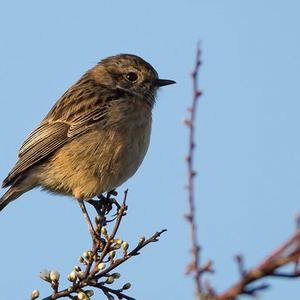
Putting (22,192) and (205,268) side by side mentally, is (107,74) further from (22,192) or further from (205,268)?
(205,268)

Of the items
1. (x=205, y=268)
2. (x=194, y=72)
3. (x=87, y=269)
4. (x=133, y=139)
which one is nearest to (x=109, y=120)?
(x=133, y=139)

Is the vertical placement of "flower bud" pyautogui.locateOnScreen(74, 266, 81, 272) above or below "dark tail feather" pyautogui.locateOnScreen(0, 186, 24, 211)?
below

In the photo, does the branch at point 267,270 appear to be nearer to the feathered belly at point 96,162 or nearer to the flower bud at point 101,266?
the flower bud at point 101,266

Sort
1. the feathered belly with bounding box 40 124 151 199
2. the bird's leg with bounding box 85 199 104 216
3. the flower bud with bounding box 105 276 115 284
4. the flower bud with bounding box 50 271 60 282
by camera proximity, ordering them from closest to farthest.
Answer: the flower bud with bounding box 50 271 60 282
the flower bud with bounding box 105 276 115 284
the bird's leg with bounding box 85 199 104 216
the feathered belly with bounding box 40 124 151 199

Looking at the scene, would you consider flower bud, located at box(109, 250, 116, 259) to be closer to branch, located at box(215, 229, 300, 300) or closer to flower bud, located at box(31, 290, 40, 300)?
flower bud, located at box(31, 290, 40, 300)

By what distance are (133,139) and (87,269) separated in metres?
3.22

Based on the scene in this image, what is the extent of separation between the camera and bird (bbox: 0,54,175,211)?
8.41m

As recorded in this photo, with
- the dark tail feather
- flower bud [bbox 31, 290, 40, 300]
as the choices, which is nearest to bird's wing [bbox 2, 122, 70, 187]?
the dark tail feather

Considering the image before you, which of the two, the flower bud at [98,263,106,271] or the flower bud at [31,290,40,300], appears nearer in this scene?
the flower bud at [31,290,40,300]

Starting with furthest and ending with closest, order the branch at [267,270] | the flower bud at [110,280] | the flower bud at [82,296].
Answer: the flower bud at [110,280] → the flower bud at [82,296] → the branch at [267,270]

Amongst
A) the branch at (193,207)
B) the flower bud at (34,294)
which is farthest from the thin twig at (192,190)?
the flower bud at (34,294)

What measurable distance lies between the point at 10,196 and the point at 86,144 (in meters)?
1.27

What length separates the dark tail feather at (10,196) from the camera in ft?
28.3

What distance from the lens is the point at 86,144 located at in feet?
28.4
